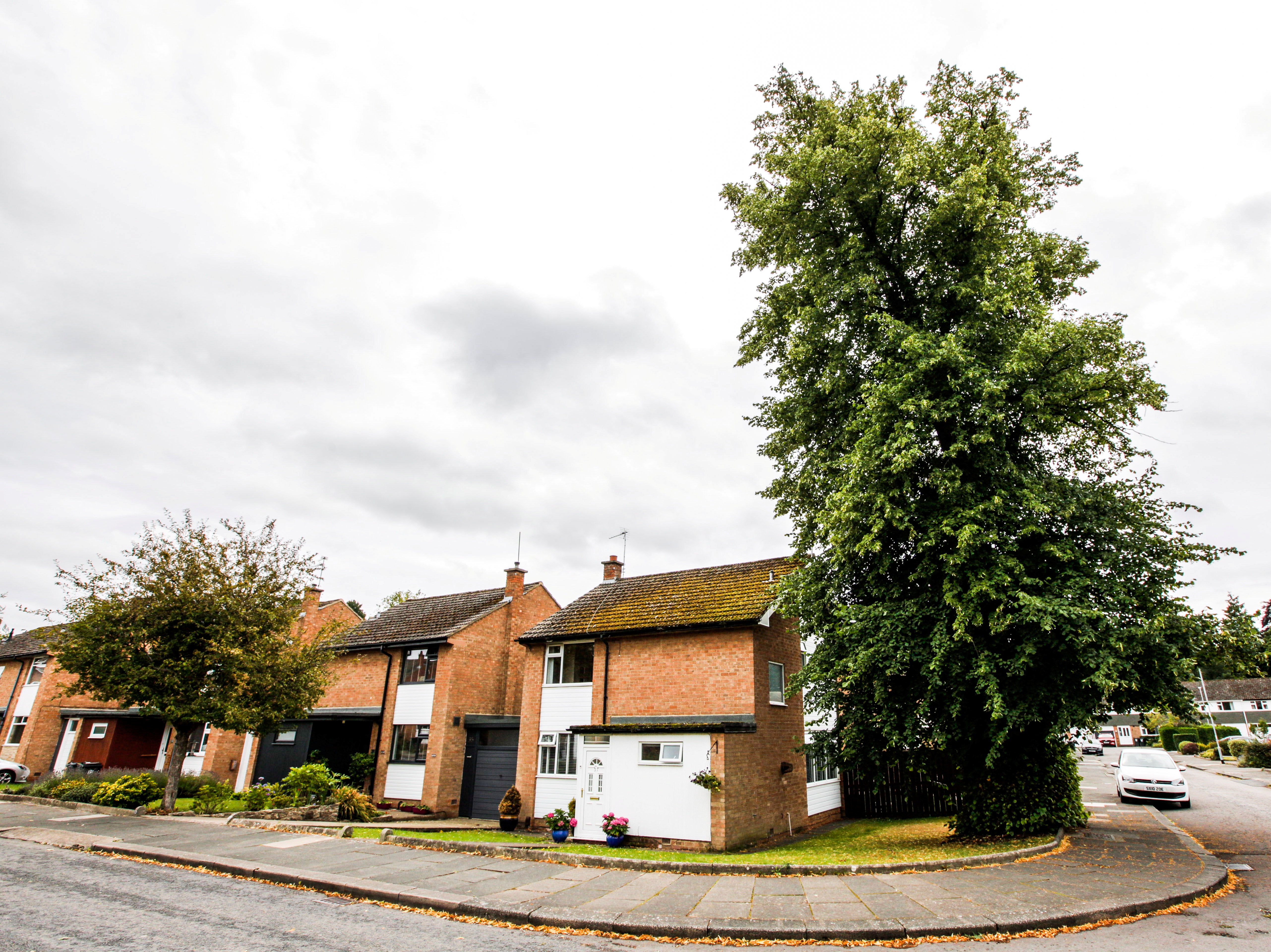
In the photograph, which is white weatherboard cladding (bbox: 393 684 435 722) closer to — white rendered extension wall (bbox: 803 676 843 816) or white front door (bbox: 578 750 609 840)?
white front door (bbox: 578 750 609 840)

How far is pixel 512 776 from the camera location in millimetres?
22203

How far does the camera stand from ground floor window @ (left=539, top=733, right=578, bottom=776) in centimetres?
1969

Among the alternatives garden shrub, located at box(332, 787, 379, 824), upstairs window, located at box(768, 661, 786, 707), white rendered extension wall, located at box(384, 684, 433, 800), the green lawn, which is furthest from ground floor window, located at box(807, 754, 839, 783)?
white rendered extension wall, located at box(384, 684, 433, 800)

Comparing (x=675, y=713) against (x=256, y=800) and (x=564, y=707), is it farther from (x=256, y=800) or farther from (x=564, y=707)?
(x=256, y=800)

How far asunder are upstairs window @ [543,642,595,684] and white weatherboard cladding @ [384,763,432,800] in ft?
20.0

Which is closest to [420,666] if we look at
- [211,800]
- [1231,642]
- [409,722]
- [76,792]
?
[409,722]

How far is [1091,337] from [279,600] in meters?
22.0

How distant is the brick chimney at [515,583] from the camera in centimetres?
2716

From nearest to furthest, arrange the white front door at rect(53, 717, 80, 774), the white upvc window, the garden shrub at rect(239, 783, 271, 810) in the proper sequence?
the white upvc window → the garden shrub at rect(239, 783, 271, 810) → the white front door at rect(53, 717, 80, 774)

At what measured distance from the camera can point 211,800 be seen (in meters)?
18.6

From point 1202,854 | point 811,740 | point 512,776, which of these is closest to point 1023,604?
point 1202,854

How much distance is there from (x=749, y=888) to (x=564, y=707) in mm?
11671

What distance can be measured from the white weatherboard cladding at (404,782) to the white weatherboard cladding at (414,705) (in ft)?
4.70

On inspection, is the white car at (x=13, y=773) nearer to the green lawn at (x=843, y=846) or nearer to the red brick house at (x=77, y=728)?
the red brick house at (x=77, y=728)
